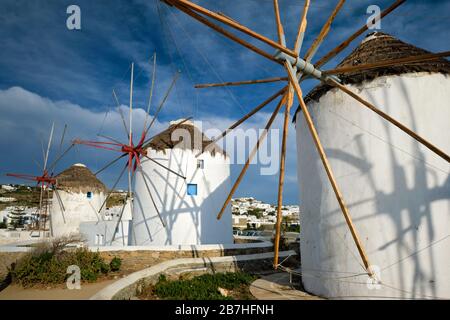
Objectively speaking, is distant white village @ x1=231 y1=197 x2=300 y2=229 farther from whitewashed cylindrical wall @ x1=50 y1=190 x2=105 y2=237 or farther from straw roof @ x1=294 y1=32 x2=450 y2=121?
straw roof @ x1=294 y1=32 x2=450 y2=121

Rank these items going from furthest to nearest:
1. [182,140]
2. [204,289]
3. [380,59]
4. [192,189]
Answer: [182,140], [192,189], [204,289], [380,59]

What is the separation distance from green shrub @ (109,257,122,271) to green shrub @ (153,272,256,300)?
7.58ft

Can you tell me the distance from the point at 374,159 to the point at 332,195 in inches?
52.5

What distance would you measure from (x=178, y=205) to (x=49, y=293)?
7023 mm

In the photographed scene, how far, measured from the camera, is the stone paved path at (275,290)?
7703 millimetres

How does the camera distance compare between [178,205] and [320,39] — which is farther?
[178,205]

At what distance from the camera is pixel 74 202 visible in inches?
981

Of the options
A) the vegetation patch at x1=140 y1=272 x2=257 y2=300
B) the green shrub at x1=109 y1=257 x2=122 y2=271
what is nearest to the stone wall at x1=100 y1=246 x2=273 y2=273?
the green shrub at x1=109 y1=257 x2=122 y2=271

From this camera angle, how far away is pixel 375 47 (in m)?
8.35

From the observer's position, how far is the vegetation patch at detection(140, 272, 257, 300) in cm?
797

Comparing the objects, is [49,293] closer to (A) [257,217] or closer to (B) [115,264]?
(B) [115,264]

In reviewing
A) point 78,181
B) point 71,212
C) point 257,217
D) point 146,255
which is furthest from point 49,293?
point 257,217
